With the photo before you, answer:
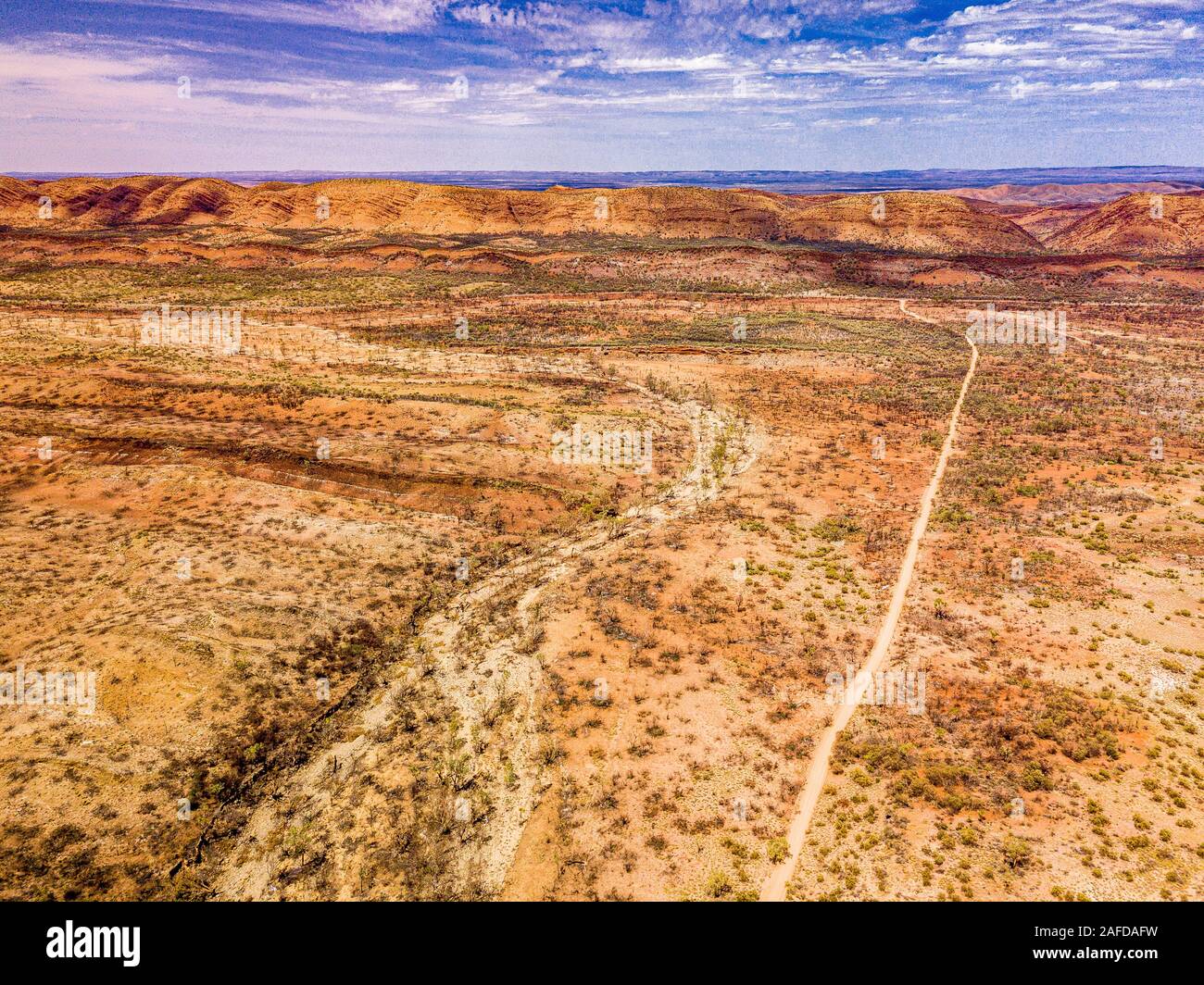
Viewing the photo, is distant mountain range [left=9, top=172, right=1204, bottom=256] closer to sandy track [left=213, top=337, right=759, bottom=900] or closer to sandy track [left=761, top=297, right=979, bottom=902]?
sandy track [left=761, top=297, right=979, bottom=902]

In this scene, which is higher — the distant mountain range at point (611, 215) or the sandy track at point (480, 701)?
the distant mountain range at point (611, 215)

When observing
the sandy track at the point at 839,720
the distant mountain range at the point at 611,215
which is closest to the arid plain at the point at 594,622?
the sandy track at the point at 839,720

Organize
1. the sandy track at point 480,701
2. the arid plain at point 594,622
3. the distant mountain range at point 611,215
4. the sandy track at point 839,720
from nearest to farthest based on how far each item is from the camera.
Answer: the sandy track at point 839,720
the arid plain at point 594,622
the sandy track at point 480,701
the distant mountain range at point 611,215

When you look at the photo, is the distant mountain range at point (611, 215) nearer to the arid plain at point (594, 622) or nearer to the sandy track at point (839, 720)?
the arid plain at point (594, 622)

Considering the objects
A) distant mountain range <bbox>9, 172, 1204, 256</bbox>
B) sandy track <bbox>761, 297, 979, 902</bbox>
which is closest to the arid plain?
sandy track <bbox>761, 297, 979, 902</bbox>

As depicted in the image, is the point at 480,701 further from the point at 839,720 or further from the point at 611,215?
the point at 611,215
